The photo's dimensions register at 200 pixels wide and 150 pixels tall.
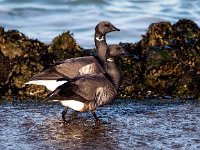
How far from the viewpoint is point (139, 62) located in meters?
12.5

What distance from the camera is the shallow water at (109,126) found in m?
8.67

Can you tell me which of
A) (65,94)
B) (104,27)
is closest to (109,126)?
(65,94)

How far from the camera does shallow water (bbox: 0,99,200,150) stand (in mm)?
8669

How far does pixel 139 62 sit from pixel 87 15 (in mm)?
9176

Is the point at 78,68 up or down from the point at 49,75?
up

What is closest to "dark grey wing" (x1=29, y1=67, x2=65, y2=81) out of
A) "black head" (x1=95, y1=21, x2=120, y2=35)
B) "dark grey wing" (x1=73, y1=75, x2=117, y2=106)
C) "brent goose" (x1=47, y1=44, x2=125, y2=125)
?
"brent goose" (x1=47, y1=44, x2=125, y2=125)

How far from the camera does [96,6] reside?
74.8 feet

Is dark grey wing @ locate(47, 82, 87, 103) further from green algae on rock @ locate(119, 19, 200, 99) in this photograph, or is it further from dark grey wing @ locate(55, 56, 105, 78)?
green algae on rock @ locate(119, 19, 200, 99)

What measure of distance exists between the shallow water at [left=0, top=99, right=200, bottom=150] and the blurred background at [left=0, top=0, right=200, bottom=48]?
6075 millimetres

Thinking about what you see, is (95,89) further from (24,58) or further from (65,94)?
(24,58)

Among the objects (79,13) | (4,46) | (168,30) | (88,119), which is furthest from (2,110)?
(79,13)

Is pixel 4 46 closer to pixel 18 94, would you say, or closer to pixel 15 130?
pixel 18 94

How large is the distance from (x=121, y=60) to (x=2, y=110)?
289 cm

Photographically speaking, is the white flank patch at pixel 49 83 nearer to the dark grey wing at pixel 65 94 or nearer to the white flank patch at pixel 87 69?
the white flank patch at pixel 87 69
